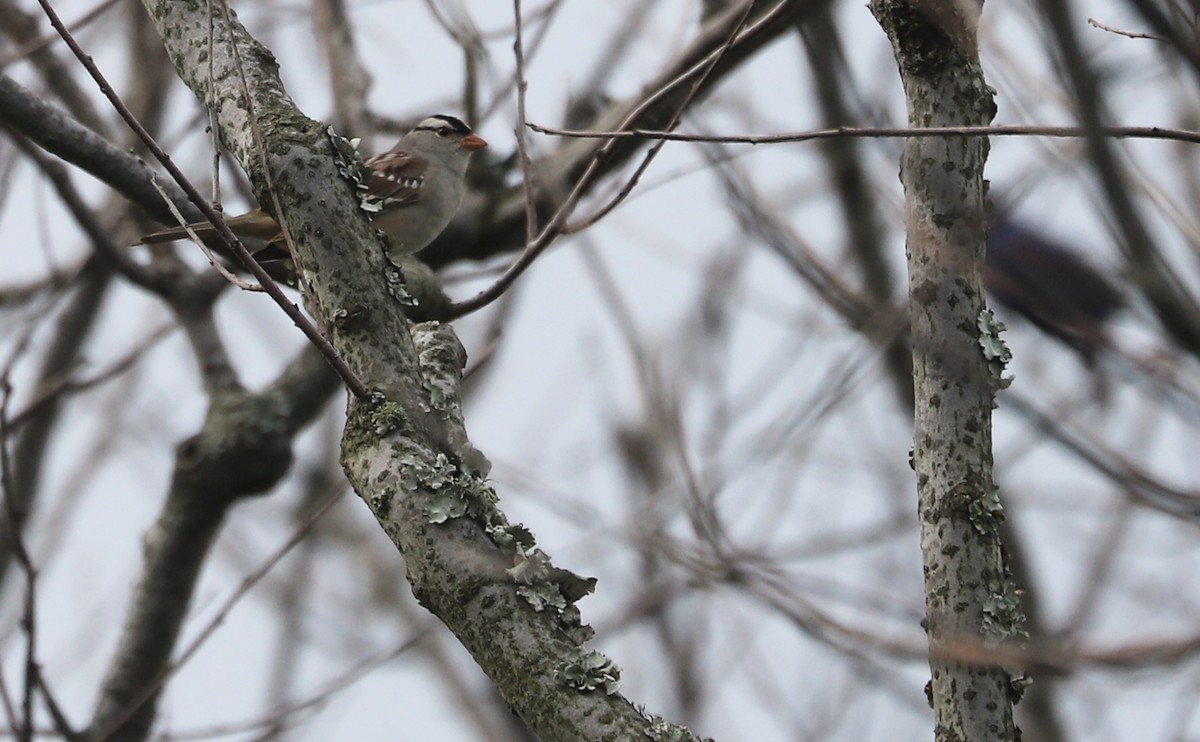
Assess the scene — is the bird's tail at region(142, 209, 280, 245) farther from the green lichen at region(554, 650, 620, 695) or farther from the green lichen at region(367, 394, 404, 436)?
the green lichen at region(554, 650, 620, 695)

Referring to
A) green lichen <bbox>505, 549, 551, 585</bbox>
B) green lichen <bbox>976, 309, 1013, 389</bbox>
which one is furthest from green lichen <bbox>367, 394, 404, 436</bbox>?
green lichen <bbox>976, 309, 1013, 389</bbox>

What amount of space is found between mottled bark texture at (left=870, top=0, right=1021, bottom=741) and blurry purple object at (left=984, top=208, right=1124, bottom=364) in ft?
0.51

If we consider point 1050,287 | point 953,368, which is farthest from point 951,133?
point 1050,287

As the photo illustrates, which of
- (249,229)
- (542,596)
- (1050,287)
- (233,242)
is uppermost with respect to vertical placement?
(249,229)

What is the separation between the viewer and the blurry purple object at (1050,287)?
7.10 feet

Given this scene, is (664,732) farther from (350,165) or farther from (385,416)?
(350,165)

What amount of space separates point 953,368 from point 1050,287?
1.40m

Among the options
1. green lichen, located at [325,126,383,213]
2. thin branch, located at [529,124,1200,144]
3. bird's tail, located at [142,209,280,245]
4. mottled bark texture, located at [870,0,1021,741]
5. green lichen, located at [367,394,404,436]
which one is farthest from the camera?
bird's tail, located at [142,209,280,245]

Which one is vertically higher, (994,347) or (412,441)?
(412,441)

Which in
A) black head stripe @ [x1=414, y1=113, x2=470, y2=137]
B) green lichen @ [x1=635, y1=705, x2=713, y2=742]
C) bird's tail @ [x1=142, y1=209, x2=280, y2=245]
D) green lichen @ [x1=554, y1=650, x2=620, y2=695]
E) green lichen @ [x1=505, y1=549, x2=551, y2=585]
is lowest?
green lichen @ [x1=635, y1=705, x2=713, y2=742]

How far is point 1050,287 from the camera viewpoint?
3.41m

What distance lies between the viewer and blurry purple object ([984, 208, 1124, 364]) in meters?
2.16

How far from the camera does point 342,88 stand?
5.62m

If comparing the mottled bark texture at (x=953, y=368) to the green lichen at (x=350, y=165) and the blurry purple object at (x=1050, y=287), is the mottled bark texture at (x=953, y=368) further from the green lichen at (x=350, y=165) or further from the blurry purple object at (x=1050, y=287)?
the green lichen at (x=350, y=165)
